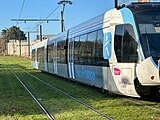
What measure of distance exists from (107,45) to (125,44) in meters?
1.42

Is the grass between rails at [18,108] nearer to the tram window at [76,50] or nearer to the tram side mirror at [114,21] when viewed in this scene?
the tram side mirror at [114,21]

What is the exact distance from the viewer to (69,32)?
2364 cm

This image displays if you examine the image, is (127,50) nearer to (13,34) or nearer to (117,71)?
(117,71)

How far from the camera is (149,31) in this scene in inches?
507

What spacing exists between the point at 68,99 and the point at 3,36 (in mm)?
166057

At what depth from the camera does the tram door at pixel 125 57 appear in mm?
12922

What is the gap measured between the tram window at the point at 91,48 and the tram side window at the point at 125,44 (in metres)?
3.21

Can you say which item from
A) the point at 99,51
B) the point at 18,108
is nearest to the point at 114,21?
the point at 99,51

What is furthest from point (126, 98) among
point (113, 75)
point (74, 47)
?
point (74, 47)

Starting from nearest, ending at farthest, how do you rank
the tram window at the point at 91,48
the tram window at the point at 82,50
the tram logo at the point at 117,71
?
the tram logo at the point at 117,71
the tram window at the point at 91,48
the tram window at the point at 82,50

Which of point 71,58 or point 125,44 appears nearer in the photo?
point 125,44

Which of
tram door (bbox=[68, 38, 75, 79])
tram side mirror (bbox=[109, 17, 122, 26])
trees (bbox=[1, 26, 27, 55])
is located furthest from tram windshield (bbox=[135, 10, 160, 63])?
trees (bbox=[1, 26, 27, 55])

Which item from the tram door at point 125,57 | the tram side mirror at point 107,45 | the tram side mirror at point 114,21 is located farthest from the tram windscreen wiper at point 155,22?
the tram side mirror at point 107,45

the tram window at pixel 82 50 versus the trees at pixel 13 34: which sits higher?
the trees at pixel 13 34
